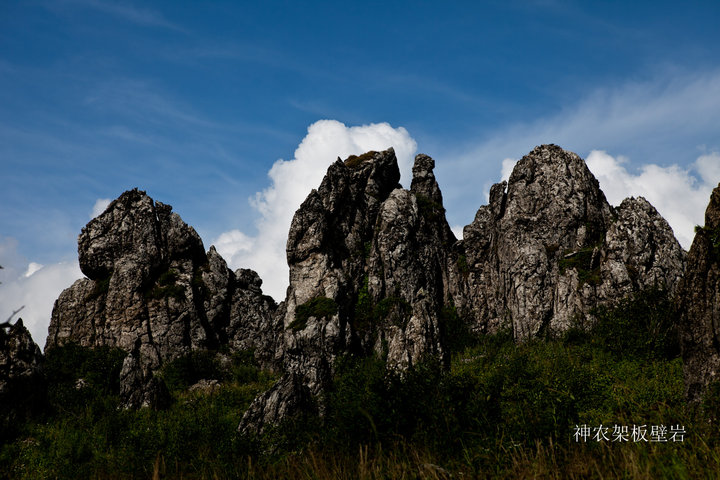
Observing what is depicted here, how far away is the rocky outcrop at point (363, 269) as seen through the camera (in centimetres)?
4103

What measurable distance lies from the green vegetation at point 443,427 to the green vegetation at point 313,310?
24.5 feet

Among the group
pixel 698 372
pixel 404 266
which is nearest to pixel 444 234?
pixel 404 266

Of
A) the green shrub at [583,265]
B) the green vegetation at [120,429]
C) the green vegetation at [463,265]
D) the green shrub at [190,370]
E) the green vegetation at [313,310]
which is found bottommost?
the green vegetation at [120,429]

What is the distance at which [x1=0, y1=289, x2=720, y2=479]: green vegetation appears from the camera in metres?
5.21

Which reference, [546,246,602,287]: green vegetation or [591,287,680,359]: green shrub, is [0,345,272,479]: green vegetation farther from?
[546,246,602,287]: green vegetation

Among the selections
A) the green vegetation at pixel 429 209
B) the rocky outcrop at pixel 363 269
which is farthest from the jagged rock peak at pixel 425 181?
the green vegetation at pixel 429 209

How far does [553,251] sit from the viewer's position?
4566 centimetres

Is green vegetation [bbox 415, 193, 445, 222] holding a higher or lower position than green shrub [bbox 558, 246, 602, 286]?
higher

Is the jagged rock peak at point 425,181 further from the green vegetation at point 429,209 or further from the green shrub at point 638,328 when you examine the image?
the green shrub at point 638,328

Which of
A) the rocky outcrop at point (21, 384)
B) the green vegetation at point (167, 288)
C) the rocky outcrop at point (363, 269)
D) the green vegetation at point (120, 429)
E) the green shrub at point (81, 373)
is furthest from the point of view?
the green vegetation at point (167, 288)

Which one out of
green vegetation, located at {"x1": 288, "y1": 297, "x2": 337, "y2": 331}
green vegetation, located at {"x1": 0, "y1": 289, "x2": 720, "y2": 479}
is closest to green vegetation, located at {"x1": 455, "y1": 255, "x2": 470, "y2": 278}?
green vegetation, located at {"x1": 0, "y1": 289, "x2": 720, "y2": 479}

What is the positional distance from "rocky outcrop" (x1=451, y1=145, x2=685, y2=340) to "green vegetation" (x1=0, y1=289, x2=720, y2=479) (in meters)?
5.29

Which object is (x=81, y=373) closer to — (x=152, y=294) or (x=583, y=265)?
(x=152, y=294)

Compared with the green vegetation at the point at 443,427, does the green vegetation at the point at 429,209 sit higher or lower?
higher
